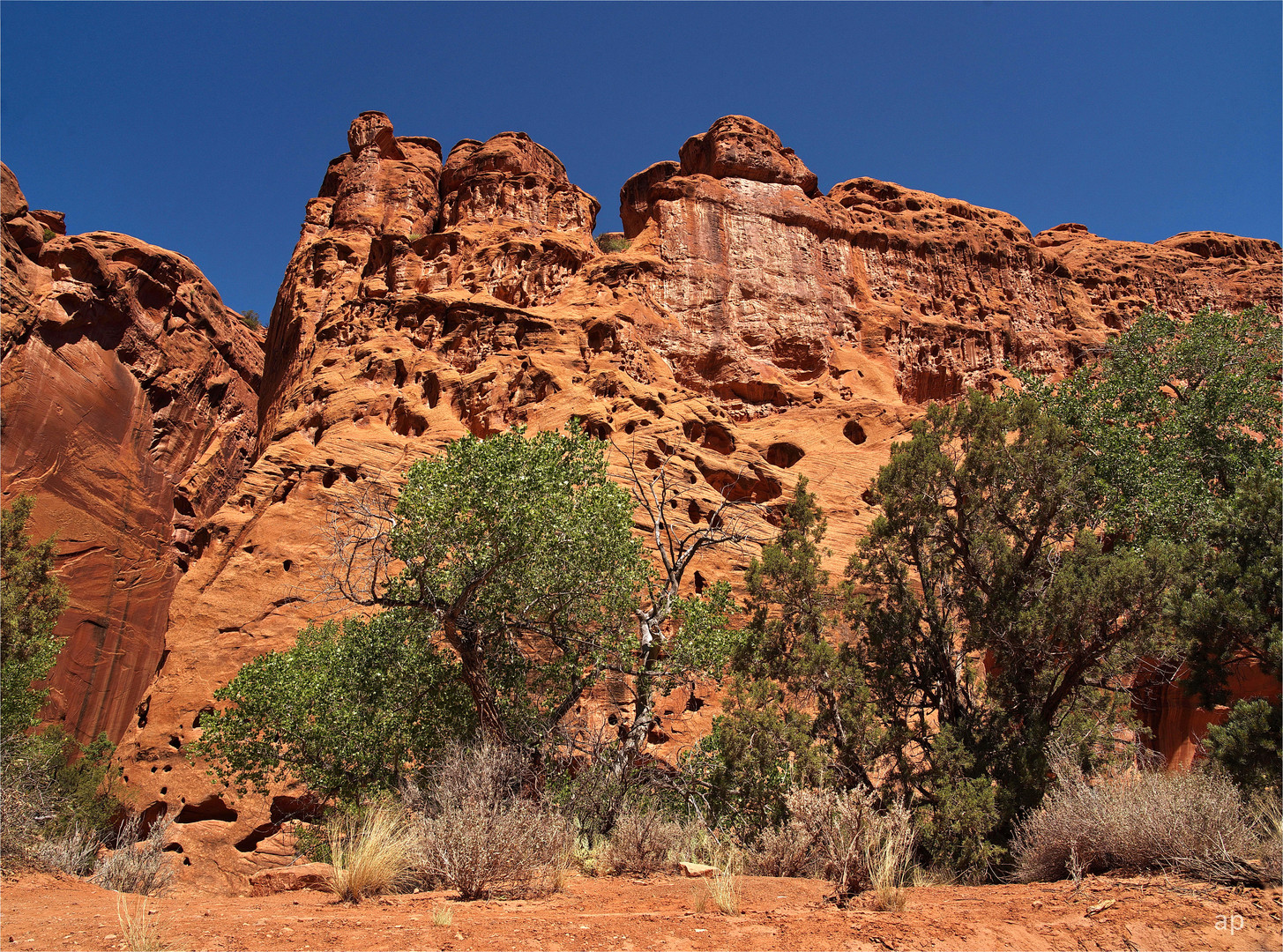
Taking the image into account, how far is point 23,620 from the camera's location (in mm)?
16953

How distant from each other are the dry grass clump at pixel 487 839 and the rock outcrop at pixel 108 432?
16359 mm

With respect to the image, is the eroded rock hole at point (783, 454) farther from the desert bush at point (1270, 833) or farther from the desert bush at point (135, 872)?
the desert bush at point (135, 872)

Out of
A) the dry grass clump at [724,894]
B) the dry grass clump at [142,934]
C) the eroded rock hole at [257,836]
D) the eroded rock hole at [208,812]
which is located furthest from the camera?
the eroded rock hole at [208,812]

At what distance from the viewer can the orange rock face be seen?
20.4 m

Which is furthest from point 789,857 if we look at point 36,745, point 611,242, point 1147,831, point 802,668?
point 611,242

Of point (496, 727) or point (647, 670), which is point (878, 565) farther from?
point (496, 727)

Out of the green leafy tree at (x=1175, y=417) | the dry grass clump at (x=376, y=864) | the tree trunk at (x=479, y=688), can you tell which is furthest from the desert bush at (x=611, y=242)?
the dry grass clump at (x=376, y=864)

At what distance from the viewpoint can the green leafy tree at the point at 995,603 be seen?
12.1m

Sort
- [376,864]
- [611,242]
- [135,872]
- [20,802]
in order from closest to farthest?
1. [376,864]
2. [135,872]
3. [20,802]
4. [611,242]

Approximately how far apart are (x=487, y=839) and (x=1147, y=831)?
7249 millimetres

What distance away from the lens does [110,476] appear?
2948 centimetres

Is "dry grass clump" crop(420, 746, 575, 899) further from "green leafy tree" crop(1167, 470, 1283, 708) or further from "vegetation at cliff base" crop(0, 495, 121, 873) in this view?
"green leafy tree" crop(1167, 470, 1283, 708)

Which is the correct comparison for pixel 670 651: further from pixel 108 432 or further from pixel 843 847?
pixel 108 432

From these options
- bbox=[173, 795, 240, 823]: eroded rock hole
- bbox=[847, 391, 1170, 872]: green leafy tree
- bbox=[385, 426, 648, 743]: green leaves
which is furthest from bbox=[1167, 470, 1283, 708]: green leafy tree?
bbox=[173, 795, 240, 823]: eroded rock hole
